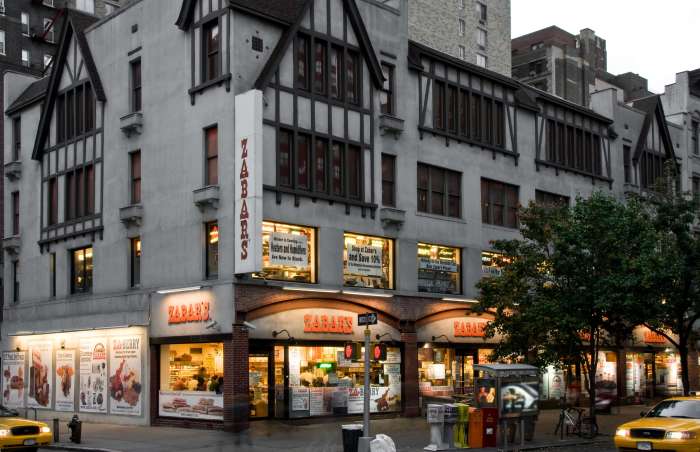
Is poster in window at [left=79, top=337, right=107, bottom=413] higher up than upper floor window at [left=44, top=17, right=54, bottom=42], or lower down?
lower down

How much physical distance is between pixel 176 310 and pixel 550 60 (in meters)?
78.6

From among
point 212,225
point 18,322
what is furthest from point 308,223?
point 18,322

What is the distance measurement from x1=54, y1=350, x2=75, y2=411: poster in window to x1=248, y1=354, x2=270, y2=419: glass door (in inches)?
396

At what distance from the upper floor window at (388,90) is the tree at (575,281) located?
823 centimetres

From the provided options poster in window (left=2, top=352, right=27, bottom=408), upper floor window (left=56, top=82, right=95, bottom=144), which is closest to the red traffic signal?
upper floor window (left=56, top=82, right=95, bottom=144)

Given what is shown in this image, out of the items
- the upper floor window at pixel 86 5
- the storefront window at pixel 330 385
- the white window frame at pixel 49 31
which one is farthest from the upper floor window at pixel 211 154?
the white window frame at pixel 49 31

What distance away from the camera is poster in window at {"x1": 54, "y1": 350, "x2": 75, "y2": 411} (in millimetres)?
38625

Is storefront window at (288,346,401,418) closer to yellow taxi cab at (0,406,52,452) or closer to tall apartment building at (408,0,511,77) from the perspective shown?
yellow taxi cab at (0,406,52,452)

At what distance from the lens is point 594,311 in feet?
103

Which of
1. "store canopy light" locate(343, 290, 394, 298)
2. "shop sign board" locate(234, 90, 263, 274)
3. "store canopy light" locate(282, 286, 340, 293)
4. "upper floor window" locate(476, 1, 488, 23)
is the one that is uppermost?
"upper floor window" locate(476, 1, 488, 23)

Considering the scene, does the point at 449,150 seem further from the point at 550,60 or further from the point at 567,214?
the point at 550,60

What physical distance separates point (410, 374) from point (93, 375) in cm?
1276

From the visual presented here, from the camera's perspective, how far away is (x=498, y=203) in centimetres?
4316

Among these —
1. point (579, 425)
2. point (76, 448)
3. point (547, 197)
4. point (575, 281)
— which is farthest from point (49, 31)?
point (579, 425)
